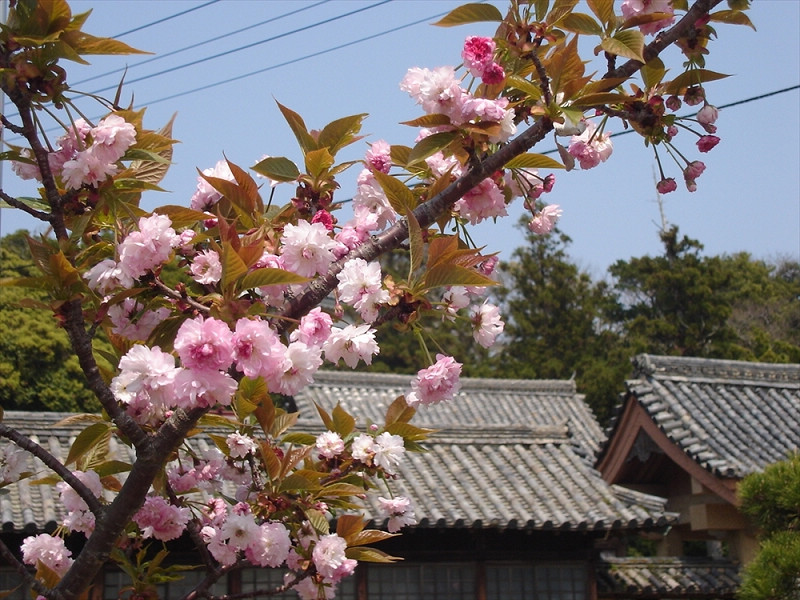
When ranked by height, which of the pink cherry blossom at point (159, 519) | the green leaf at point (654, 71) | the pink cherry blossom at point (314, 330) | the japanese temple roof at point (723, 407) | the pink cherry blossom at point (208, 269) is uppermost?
the japanese temple roof at point (723, 407)

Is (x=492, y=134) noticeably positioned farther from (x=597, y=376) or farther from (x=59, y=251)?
(x=597, y=376)

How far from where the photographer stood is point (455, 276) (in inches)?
90.4

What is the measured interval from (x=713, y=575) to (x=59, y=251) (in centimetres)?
962

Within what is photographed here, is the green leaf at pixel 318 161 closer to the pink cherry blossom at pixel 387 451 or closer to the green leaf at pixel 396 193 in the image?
the green leaf at pixel 396 193

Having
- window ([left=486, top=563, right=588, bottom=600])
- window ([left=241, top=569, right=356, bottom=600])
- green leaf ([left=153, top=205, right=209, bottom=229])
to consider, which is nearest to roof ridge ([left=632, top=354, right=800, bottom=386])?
window ([left=486, top=563, right=588, bottom=600])

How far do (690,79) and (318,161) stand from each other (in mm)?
1031

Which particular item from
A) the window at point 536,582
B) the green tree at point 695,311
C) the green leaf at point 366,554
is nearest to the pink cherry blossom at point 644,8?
the green leaf at point 366,554

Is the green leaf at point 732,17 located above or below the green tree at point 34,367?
below

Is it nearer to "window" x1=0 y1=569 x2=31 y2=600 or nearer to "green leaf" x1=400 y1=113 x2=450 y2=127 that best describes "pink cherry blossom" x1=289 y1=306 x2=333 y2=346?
"green leaf" x1=400 y1=113 x2=450 y2=127

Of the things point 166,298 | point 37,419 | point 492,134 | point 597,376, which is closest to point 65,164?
point 166,298

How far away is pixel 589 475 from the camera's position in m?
10.3

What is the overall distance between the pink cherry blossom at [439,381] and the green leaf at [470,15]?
2.86 feet

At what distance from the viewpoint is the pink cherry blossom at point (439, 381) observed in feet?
8.45

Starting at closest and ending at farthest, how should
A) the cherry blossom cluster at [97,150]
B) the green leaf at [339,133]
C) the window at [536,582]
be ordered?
the cherry blossom cluster at [97,150]
the green leaf at [339,133]
the window at [536,582]
